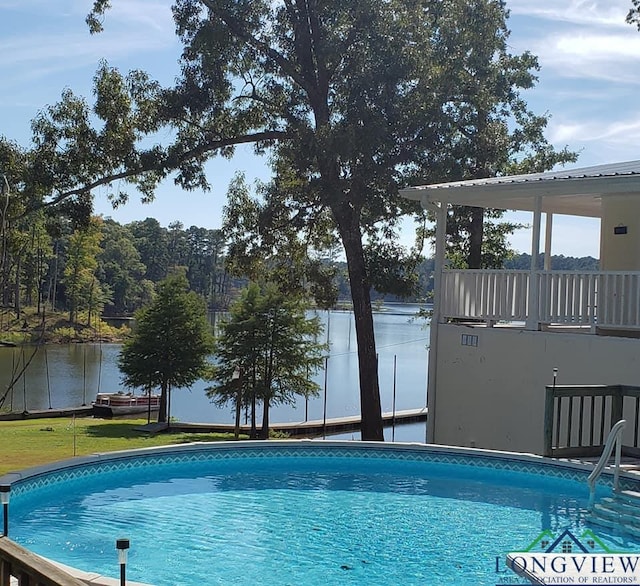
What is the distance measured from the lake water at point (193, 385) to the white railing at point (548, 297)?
10.3 m

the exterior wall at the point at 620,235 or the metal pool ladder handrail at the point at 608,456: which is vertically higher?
the exterior wall at the point at 620,235

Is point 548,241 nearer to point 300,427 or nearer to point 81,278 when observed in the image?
point 300,427

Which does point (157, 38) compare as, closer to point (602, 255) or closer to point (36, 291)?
point (602, 255)

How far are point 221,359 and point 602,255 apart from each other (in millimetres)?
13958

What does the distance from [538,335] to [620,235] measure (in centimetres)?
264

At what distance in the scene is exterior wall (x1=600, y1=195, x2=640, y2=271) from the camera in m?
13.4

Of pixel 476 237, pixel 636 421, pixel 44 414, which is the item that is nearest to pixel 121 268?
pixel 44 414

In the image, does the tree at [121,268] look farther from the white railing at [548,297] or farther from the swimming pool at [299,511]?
the swimming pool at [299,511]

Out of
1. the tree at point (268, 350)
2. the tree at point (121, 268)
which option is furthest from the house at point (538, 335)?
the tree at point (121, 268)

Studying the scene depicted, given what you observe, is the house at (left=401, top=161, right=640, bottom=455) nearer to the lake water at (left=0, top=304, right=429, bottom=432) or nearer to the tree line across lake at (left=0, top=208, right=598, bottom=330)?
the lake water at (left=0, top=304, right=429, bottom=432)

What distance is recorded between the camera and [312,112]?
17.6 m

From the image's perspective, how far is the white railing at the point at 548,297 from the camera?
11680mm

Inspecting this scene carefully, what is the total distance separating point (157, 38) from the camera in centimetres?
1794

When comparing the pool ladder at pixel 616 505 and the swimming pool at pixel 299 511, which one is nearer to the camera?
the swimming pool at pixel 299 511
